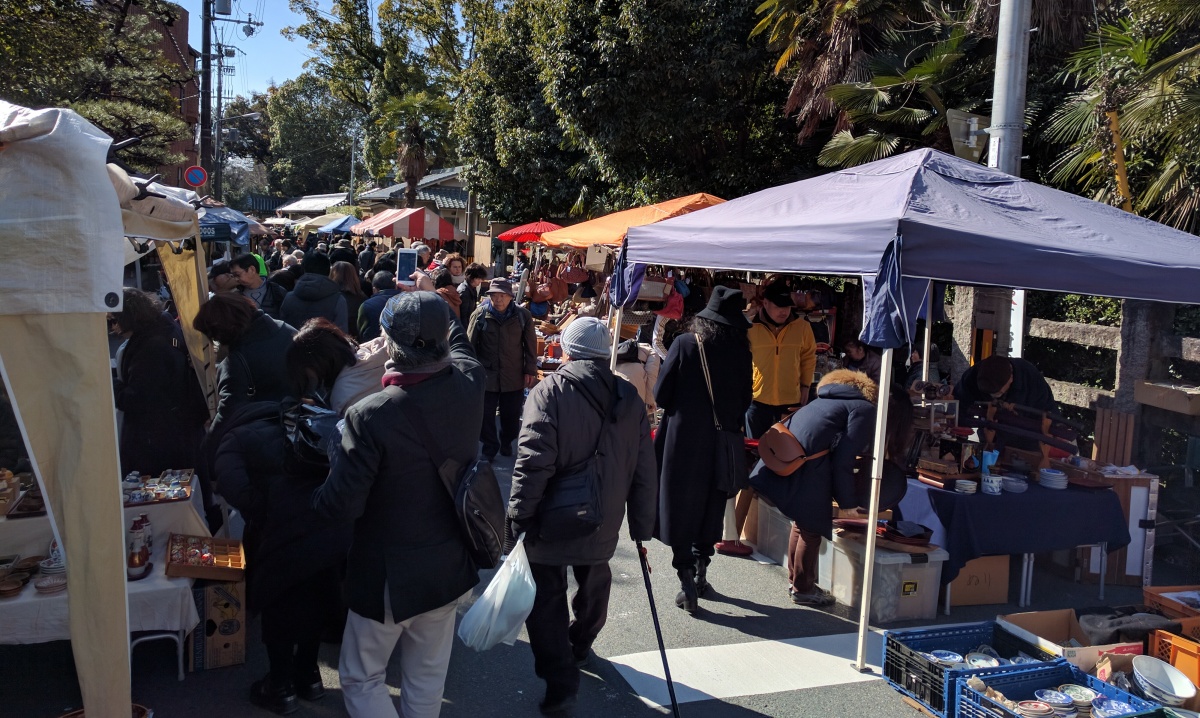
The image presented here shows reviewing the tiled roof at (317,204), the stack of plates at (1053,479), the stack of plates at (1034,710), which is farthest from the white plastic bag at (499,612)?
the tiled roof at (317,204)

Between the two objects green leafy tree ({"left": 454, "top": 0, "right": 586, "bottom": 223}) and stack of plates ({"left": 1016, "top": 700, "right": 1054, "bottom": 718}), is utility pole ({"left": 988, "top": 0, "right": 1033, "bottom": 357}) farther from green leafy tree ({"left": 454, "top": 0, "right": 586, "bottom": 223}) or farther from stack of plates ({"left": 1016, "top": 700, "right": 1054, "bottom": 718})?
green leafy tree ({"left": 454, "top": 0, "right": 586, "bottom": 223})

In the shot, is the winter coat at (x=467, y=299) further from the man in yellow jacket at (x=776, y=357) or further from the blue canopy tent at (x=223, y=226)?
the man in yellow jacket at (x=776, y=357)

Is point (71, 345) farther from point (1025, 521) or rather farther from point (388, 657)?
point (1025, 521)

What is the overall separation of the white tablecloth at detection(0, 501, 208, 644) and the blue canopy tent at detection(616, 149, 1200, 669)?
3318 mm

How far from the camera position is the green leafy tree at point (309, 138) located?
5444 cm

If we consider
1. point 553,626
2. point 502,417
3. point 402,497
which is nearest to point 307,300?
point 502,417

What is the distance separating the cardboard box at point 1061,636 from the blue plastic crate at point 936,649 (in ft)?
0.13

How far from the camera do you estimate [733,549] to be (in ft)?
19.5

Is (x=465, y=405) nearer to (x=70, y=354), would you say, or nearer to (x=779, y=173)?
(x=70, y=354)

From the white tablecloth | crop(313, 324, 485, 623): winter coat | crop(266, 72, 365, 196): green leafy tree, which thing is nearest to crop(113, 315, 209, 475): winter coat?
the white tablecloth

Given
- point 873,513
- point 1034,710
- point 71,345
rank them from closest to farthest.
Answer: point 71,345 → point 1034,710 → point 873,513

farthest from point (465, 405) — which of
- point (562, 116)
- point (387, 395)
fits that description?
point (562, 116)

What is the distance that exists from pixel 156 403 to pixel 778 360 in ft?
14.3

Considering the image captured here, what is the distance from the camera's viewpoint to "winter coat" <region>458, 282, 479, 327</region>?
8.54 metres
